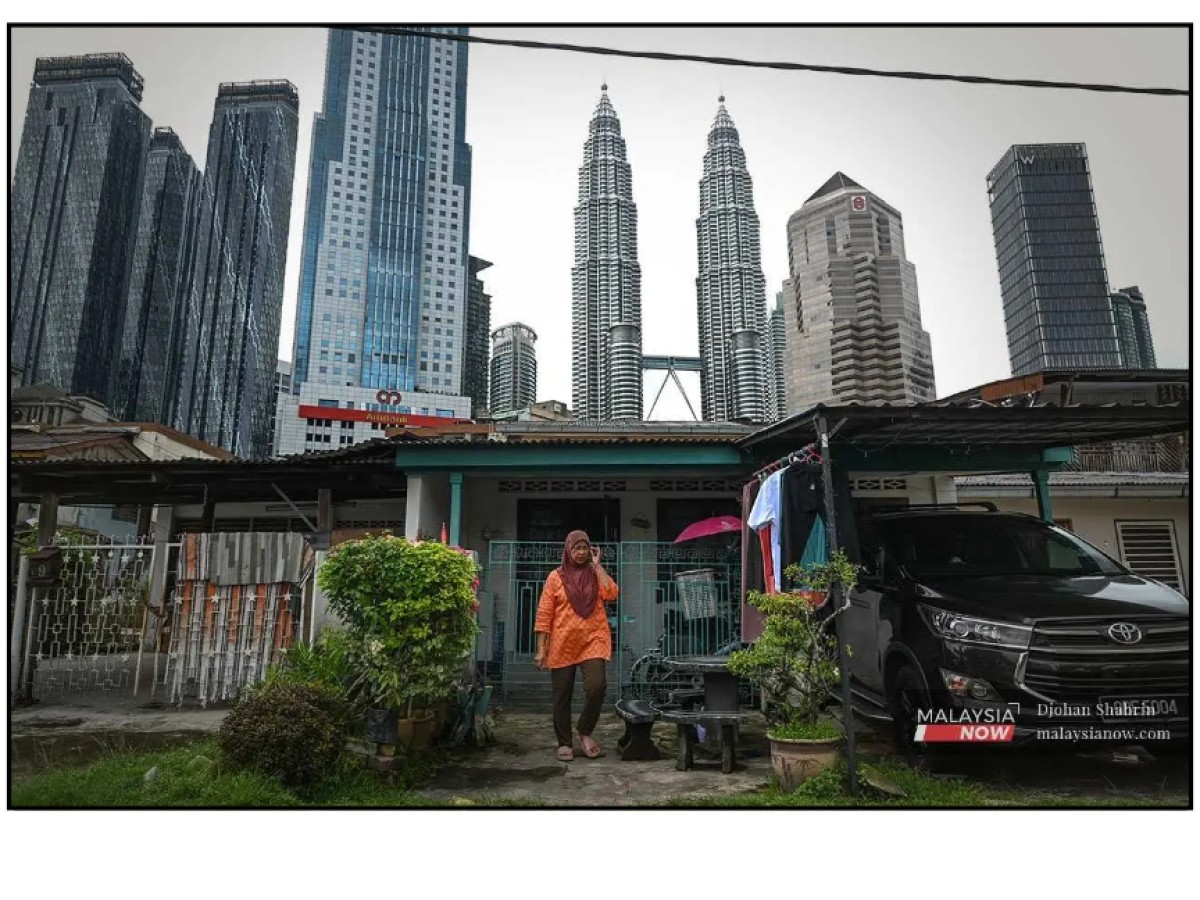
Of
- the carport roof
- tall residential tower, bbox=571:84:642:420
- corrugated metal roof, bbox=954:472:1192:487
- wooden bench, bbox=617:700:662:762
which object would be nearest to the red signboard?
tall residential tower, bbox=571:84:642:420

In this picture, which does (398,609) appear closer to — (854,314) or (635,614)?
(635,614)

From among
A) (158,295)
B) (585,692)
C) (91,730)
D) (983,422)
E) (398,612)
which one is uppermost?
(158,295)

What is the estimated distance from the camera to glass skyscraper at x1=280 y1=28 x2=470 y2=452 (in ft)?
276

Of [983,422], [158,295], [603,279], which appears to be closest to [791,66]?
[983,422]

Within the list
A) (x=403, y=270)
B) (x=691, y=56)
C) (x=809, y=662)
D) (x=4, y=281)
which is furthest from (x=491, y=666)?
(x=403, y=270)

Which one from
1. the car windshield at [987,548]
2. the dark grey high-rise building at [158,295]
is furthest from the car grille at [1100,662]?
the dark grey high-rise building at [158,295]

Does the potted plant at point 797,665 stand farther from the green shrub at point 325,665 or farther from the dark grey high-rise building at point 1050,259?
the dark grey high-rise building at point 1050,259

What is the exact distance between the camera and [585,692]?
536 centimetres

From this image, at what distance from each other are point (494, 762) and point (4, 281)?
Answer: 4.55 m

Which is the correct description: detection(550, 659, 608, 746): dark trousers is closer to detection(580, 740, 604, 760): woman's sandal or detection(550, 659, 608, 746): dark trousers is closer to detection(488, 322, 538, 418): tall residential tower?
detection(580, 740, 604, 760): woman's sandal

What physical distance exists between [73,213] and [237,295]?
206ft

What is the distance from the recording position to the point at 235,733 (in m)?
4.34

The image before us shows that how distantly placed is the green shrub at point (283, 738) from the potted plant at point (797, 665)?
2572 mm

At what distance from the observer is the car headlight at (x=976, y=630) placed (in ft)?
13.8
